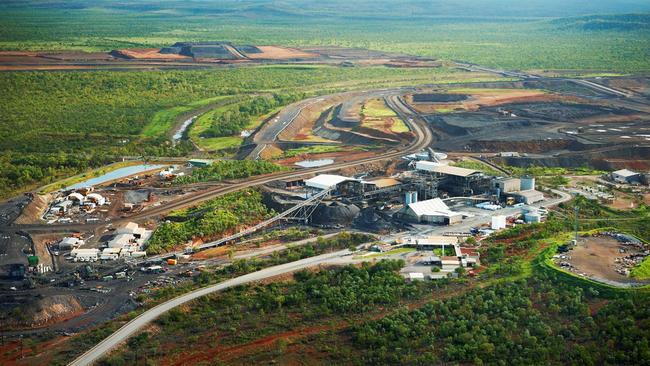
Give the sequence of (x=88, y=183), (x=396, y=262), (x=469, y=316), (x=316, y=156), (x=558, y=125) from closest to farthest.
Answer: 1. (x=469, y=316)
2. (x=396, y=262)
3. (x=88, y=183)
4. (x=316, y=156)
5. (x=558, y=125)

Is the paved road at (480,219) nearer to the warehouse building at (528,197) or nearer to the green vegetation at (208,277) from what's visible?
the warehouse building at (528,197)

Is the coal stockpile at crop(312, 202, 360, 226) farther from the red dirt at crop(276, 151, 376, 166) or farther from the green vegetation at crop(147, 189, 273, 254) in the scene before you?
the red dirt at crop(276, 151, 376, 166)

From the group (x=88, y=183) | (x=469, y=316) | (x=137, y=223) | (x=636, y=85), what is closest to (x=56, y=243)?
(x=137, y=223)

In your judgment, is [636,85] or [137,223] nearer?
[137,223]

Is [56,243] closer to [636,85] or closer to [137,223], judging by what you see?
[137,223]

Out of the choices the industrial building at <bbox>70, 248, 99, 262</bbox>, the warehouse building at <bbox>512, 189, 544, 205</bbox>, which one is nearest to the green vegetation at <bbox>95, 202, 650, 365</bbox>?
the industrial building at <bbox>70, 248, 99, 262</bbox>

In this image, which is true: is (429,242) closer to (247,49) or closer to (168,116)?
(168,116)

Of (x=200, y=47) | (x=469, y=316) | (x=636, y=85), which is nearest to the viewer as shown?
(x=469, y=316)
